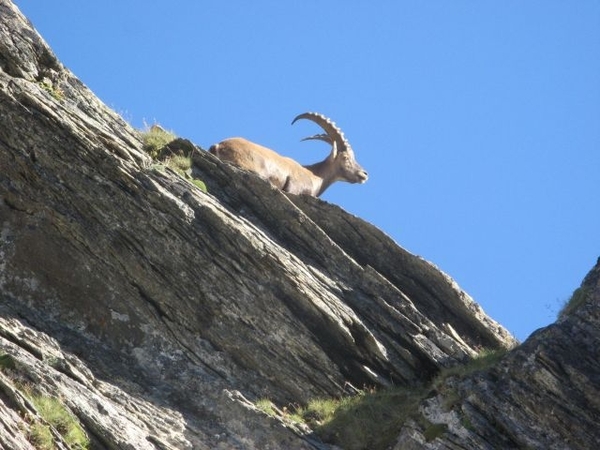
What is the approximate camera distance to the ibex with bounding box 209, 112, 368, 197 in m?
23.9

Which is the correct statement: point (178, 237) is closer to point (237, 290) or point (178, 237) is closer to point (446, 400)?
point (237, 290)

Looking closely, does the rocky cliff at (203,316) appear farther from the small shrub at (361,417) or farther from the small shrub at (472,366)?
the small shrub at (361,417)

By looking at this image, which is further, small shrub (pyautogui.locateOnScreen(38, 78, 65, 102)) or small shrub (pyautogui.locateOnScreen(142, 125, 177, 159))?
small shrub (pyautogui.locateOnScreen(142, 125, 177, 159))

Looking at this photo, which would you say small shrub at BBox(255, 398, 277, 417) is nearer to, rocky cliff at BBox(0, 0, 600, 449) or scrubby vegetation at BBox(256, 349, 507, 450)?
scrubby vegetation at BBox(256, 349, 507, 450)

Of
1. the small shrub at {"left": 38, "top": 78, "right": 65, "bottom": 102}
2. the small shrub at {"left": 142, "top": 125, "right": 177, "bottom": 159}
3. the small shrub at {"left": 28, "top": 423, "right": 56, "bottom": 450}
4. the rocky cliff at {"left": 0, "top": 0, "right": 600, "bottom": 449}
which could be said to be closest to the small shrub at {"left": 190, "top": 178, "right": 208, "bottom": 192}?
the rocky cliff at {"left": 0, "top": 0, "right": 600, "bottom": 449}

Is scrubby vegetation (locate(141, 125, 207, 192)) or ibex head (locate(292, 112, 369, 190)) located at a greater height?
ibex head (locate(292, 112, 369, 190))

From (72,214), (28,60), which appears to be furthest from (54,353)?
(28,60)

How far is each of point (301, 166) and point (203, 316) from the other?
10843 mm

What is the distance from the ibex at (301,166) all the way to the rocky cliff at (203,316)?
369 cm

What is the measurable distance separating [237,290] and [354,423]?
3.02 meters

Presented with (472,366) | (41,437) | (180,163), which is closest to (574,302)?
(472,366)

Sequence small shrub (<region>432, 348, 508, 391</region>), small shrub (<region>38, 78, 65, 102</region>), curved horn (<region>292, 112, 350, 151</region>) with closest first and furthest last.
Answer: small shrub (<region>432, 348, 508, 391</region>) → small shrub (<region>38, 78, 65, 102</region>) → curved horn (<region>292, 112, 350, 151</region>)

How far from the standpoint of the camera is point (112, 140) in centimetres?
1881

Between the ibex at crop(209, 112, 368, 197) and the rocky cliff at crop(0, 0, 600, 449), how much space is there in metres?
3.69
